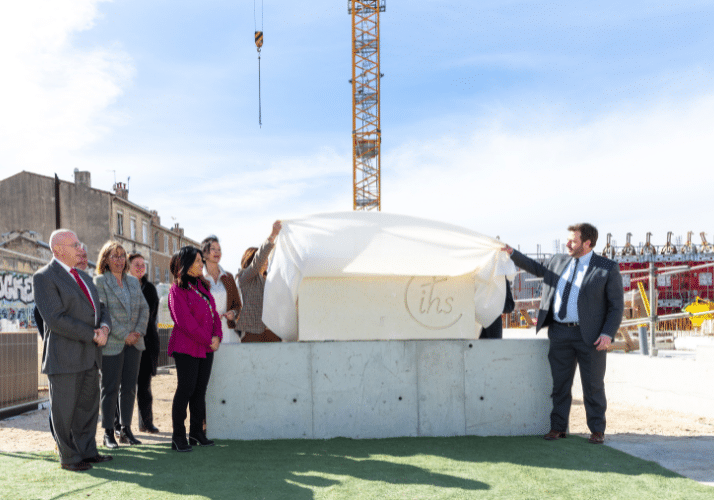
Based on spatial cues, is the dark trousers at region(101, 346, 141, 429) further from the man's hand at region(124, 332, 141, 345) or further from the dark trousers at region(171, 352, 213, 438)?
the dark trousers at region(171, 352, 213, 438)

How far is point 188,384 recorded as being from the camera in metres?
4.81

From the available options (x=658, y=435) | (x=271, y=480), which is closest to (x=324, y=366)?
(x=271, y=480)

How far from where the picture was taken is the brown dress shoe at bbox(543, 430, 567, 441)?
16.9 ft

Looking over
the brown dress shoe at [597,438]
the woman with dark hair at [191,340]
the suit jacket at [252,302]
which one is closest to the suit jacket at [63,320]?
the woman with dark hair at [191,340]

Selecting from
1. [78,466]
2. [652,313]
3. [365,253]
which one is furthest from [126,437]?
[652,313]

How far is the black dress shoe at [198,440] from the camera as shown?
16.5 ft

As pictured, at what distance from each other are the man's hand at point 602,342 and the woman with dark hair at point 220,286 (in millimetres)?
3446

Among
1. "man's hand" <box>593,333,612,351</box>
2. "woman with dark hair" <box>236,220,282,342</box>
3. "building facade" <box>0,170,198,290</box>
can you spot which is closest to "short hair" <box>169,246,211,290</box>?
"woman with dark hair" <box>236,220,282,342</box>

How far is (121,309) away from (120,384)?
81 centimetres

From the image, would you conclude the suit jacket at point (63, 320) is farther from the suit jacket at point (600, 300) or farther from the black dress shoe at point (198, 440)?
the suit jacket at point (600, 300)

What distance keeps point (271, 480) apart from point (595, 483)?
221 centimetres

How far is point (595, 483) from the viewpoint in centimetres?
386

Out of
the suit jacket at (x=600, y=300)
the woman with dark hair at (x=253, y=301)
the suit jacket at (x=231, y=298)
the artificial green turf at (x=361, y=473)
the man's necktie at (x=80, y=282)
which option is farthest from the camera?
the suit jacket at (x=231, y=298)

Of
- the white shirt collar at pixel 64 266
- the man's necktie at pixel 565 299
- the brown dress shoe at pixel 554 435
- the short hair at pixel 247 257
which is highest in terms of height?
the short hair at pixel 247 257
